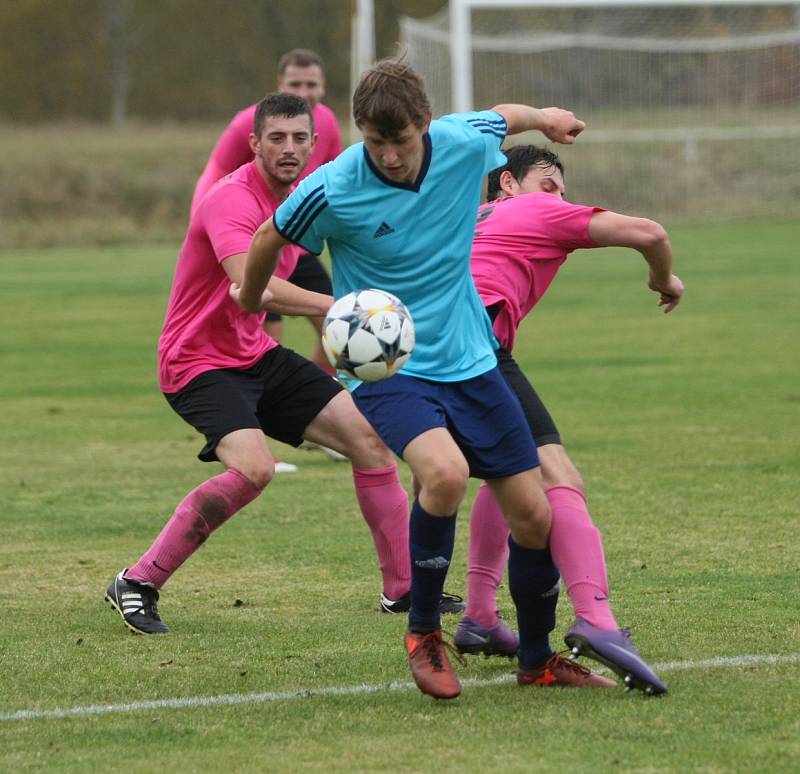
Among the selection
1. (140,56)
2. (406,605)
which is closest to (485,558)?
(406,605)

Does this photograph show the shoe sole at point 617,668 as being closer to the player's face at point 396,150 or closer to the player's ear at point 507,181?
the player's face at point 396,150

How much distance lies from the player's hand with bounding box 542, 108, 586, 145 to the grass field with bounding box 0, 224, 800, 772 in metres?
1.84

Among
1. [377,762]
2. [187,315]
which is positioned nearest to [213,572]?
[187,315]

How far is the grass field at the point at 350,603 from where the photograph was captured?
15.4ft

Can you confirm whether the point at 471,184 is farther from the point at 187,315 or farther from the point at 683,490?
the point at 683,490

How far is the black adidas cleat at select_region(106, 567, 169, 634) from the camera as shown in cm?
629

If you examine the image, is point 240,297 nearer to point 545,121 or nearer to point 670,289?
point 545,121

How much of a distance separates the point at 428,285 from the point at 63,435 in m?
7.25

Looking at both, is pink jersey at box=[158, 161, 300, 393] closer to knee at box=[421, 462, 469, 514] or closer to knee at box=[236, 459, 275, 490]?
knee at box=[236, 459, 275, 490]

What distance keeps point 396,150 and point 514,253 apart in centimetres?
103

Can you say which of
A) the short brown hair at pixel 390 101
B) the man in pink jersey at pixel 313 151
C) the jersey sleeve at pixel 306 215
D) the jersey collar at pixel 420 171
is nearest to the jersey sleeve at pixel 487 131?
the jersey collar at pixel 420 171

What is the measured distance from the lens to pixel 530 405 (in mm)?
5715

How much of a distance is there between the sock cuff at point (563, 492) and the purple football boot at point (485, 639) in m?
0.57

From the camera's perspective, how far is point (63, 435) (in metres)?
11.9
